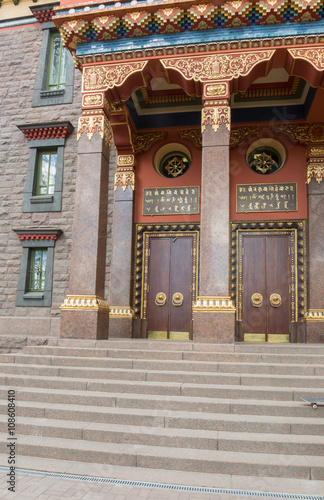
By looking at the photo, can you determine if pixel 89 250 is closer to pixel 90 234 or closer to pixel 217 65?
pixel 90 234

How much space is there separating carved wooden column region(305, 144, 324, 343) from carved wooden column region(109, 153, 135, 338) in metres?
4.62

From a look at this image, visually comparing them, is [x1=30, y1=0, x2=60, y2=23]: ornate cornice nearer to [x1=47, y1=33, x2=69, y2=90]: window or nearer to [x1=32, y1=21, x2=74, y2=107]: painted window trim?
[x1=32, y1=21, x2=74, y2=107]: painted window trim

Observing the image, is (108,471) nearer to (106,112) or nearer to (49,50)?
(106,112)

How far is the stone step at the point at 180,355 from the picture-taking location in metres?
7.32

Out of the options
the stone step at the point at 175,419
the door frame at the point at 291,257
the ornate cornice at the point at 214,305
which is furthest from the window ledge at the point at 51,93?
the stone step at the point at 175,419

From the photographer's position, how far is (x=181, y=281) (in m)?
12.2

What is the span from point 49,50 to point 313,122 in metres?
8.60

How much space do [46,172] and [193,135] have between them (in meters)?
4.73

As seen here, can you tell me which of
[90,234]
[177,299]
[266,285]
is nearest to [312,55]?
[266,285]

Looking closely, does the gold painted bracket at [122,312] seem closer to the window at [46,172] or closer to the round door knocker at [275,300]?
the round door knocker at [275,300]

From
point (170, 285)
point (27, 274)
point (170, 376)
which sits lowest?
point (170, 376)

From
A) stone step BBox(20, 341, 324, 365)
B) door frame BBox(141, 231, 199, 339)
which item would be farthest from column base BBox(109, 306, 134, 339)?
stone step BBox(20, 341, 324, 365)

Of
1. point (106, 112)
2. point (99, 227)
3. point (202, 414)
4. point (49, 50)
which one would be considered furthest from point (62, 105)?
point (202, 414)

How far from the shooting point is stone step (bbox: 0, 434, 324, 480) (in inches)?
192
